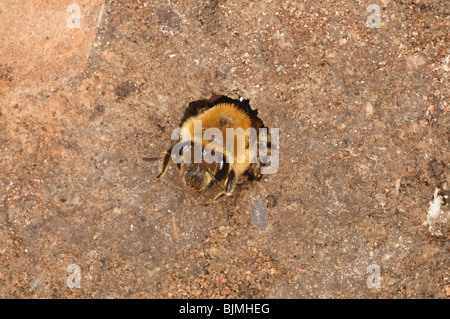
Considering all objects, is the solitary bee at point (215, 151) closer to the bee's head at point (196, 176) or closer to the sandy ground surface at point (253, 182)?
the bee's head at point (196, 176)

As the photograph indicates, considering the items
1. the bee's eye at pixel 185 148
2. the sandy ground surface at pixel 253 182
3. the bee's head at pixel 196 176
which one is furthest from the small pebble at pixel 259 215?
the bee's eye at pixel 185 148

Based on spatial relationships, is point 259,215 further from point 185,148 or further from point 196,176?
point 185,148

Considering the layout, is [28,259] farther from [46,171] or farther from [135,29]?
[135,29]

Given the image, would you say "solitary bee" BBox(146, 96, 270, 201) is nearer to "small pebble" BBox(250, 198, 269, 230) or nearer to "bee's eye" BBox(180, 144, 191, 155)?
"bee's eye" BBox(180, 144, 191, 155)

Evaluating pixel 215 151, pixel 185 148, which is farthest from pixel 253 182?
pixel 185 148

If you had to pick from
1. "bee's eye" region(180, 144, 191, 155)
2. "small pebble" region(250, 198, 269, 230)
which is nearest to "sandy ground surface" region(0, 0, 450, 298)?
"small pebble" region(250, 198, 269, 230)
